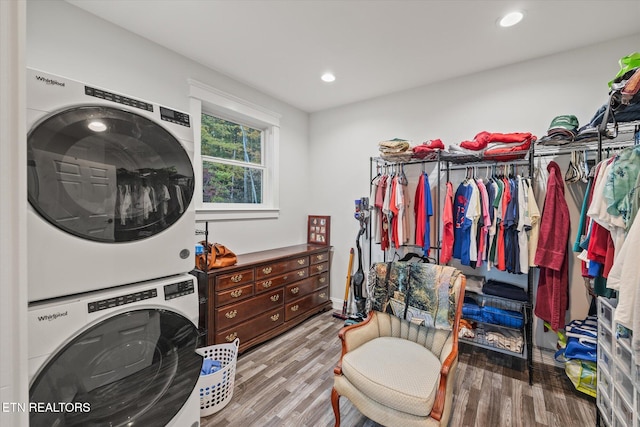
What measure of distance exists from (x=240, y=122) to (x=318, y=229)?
174 cm

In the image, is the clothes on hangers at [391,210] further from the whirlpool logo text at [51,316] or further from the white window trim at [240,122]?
the whirlpool logo text at [51,316]

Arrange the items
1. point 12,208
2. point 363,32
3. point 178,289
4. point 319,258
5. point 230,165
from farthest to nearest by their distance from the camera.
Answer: point 319,258 → point 230,165 → point 363,32 → point 178,289 → point 12,208

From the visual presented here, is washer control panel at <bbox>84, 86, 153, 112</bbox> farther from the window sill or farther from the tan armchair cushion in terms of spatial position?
the tan armchair cushion

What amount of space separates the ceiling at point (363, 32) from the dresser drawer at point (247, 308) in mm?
2277

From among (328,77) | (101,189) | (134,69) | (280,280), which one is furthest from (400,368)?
(134,69)

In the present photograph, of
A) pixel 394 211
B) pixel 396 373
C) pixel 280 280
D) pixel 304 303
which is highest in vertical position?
pixel 394 211

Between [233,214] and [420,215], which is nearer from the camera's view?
[420,215]

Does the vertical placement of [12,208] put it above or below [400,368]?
above

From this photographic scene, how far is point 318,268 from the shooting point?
343 cm

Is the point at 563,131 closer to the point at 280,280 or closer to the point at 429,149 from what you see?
the point at 429,149

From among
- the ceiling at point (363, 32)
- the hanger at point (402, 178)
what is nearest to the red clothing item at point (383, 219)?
the hanger at point (402, 178)

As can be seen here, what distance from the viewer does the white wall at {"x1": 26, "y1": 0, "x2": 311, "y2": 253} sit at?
175 cm

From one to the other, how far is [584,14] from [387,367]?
9.14 feet

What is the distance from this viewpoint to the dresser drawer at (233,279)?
2.25 m
